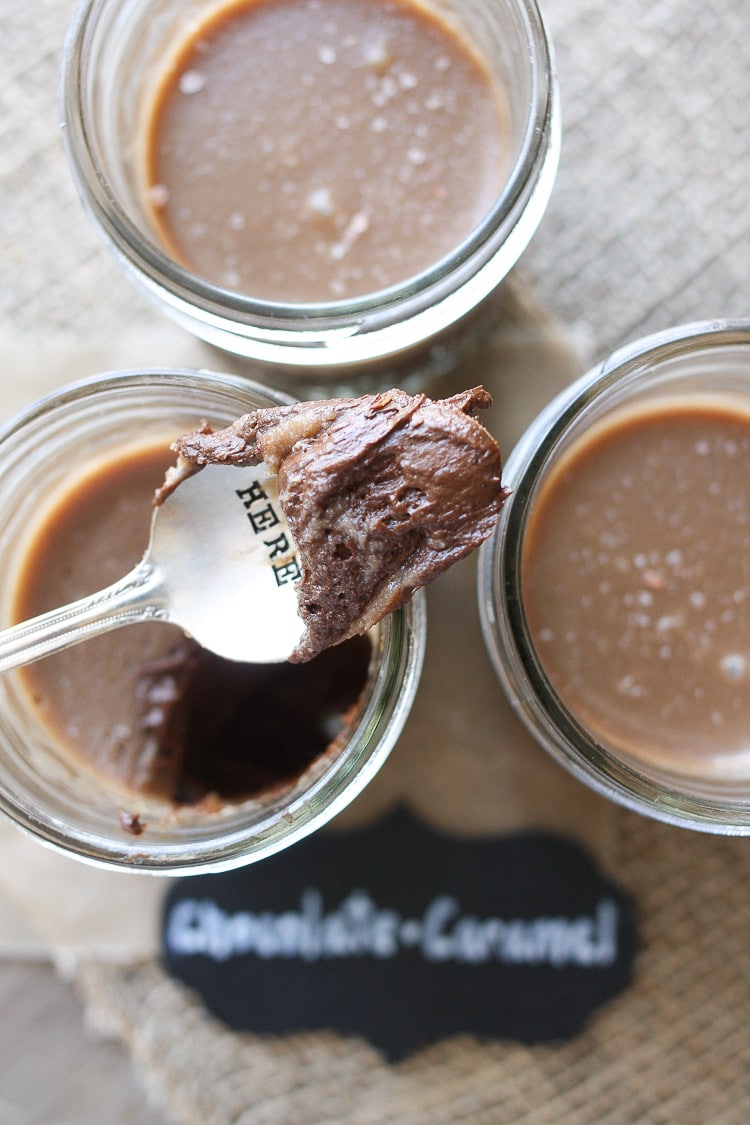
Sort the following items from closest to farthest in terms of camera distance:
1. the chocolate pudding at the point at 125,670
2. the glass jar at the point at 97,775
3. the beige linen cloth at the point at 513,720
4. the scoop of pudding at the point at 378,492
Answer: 1. the scoop of pudding at the point at 378,492
2. the glass jar at the point at 97,775
3. the chocolate pudding at the point at 125,670
4. the beige linen cloth at the point at 513,720

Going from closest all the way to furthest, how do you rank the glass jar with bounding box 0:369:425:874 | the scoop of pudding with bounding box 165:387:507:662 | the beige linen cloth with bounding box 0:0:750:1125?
the scoop of pudding with bounding box 165:387:507:662
the glass jar with bounding box 0:369:425:874
the beige linen cloth with bounding box 0:0:750:1125

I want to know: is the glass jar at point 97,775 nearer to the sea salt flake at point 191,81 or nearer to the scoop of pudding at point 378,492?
the scoop of pudding at point 378,492

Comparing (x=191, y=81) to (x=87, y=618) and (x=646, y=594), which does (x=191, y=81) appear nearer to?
(x=87, y=618)

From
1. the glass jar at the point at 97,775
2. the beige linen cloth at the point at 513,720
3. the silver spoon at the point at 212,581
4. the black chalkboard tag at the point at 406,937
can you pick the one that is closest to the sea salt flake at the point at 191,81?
the beige linen cloth at the point at 513,720

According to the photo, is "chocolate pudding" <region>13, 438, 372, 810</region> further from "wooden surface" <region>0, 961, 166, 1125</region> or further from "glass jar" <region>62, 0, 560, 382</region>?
"wooden surface" <region>0, 961, 166, 1125</region>

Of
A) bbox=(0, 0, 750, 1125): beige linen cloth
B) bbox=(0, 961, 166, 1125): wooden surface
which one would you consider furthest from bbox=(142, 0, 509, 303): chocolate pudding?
bbox=(0, 961, 166, 1125): wooden surface

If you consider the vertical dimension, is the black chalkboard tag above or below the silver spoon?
below
